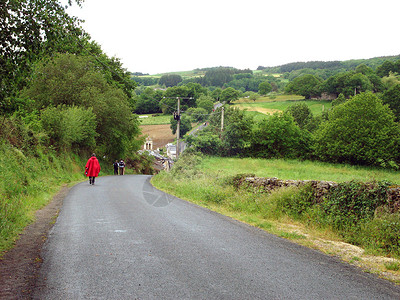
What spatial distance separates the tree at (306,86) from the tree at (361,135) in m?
53.1

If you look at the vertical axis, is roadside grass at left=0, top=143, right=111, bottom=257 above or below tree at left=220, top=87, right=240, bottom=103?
below

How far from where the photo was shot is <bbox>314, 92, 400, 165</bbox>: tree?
4725 cm

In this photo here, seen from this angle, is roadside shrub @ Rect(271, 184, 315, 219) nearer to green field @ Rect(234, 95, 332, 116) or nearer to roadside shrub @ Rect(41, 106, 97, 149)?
roadside shrub @ Rect(41, 106, 97, 149)

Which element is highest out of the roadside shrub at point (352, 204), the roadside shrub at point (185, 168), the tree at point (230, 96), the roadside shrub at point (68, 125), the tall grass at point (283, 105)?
the tree at point (230, 96)

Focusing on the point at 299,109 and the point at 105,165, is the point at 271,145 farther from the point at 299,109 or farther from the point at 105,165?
the point at 299,109

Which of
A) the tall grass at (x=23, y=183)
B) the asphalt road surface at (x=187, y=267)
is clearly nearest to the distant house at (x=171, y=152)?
the tall grass at (x=23, y=183)

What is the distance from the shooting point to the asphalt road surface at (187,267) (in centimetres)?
462

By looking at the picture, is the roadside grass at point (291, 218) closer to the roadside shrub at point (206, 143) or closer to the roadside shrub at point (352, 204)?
the roadside shrub at point (352, 204)

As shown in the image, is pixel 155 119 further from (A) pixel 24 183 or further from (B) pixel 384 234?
(B) pixel 384 234

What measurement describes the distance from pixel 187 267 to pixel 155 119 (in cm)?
11075

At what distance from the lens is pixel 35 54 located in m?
7.20

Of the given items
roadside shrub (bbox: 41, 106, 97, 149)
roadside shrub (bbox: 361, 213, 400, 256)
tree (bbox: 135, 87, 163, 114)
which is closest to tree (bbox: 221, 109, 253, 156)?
roadside shrub (bbox: 41, 106, 97, 149)

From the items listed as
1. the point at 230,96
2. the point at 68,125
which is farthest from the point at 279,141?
the point at 230,96

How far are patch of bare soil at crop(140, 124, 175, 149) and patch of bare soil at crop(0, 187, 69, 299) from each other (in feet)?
282
